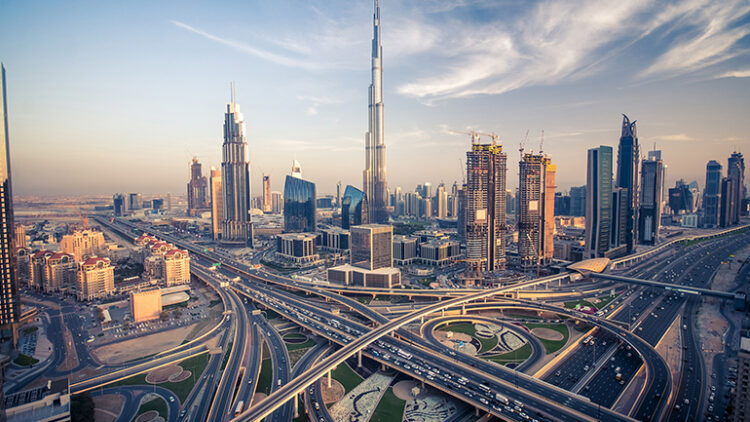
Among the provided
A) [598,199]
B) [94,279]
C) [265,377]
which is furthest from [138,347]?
[598,199]

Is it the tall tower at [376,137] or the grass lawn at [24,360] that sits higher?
the tall tower at [376,137]

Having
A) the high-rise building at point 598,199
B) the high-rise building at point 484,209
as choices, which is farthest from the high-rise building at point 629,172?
the high-rise building at point 484,209

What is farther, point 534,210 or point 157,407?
point 534,210

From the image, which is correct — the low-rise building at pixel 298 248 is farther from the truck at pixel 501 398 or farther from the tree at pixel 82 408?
the truck at pixel 501 398

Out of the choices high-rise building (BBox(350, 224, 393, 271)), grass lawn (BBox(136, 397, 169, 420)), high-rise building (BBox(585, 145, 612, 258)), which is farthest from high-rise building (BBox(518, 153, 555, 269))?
grass lawn (BBox(136, 397, 169, 420))

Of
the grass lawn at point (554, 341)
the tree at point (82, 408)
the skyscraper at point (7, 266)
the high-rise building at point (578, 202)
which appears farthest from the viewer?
the high-rise building at point (578, 202)

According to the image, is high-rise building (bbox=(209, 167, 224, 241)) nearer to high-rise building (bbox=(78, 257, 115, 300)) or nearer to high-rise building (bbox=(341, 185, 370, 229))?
high-rise building (bbox=(341, 185, 370, 229))

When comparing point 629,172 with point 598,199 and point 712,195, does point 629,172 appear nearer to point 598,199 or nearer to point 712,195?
point 598,199

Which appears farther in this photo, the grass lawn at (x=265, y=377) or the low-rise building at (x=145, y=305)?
the low-rise building at (x=145, y=305)
